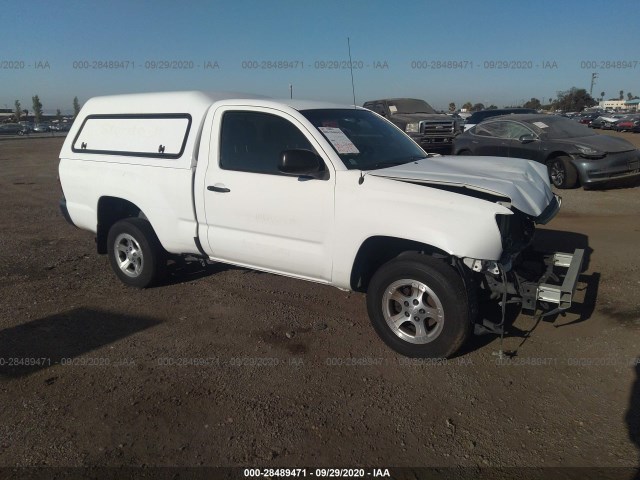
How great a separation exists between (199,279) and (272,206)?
1997 millimetres

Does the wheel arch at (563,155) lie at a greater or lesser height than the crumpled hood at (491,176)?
lesser

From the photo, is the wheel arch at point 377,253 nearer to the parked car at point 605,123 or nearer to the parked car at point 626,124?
the parked car at point 626,124

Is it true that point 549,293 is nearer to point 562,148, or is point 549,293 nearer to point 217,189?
point 217,189

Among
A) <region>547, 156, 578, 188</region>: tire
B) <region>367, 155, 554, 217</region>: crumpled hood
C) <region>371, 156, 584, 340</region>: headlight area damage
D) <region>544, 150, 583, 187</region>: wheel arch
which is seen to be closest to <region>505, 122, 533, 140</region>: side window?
<region>544, 150, 583, 187</region>: wheel arch

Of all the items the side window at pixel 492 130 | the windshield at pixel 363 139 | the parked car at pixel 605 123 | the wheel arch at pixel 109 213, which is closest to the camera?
the windshield at pixel 363 139

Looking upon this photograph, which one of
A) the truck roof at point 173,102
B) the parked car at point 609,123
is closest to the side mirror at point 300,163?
the truck roof at point 173,102

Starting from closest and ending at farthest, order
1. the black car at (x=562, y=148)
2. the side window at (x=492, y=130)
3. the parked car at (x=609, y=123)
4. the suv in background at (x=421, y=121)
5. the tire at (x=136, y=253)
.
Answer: the tire at (x=136, y=253), the black car at (x=562, y=148), the side window at (x=492, y=130), the suv in background at (x=421, y=121), the parked car at (x=609, y=123)

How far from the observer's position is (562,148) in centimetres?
1072

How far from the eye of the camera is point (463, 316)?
3627 mm

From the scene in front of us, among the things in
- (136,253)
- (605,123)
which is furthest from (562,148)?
(605,123)

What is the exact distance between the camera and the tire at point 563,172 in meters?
10.6

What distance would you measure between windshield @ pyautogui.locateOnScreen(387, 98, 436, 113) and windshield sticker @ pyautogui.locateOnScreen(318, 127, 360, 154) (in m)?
13.2

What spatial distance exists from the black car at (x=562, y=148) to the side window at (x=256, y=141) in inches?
326

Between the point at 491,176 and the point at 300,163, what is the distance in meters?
1.56
